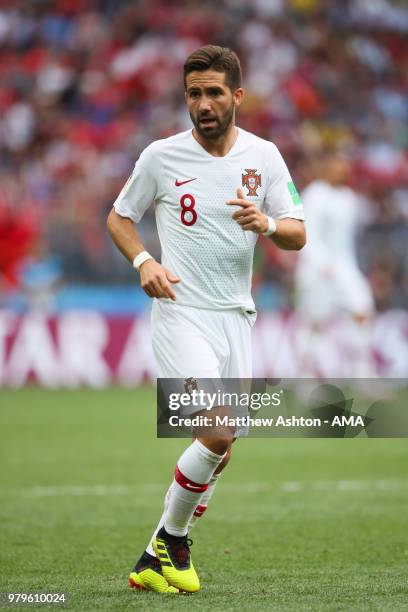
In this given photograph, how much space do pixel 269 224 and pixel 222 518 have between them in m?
2.98

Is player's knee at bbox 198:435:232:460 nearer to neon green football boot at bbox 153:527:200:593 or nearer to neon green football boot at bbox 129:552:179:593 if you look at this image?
neon green football boot at bbox 153:527:200:593

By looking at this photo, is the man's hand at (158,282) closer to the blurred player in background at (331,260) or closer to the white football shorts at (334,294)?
the blurred player in background at (331,260)

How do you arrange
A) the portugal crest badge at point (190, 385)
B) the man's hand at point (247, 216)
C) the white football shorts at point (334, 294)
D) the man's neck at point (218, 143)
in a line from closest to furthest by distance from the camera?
the man's hand at point (247, 216)
the portugal crest badge at point (190, 385)
the man's neck at point (218, 143)
the white football shorts at point (334, 294)

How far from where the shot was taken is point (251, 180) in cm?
543

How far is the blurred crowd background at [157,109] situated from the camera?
16.7 m

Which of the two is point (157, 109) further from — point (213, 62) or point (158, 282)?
point (158, 282)

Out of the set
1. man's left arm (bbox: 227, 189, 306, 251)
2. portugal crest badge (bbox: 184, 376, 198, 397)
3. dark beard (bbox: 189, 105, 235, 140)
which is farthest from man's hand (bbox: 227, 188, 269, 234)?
portugal crest badge (bbox: 184, 376, 198, 397)

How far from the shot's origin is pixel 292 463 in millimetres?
10109

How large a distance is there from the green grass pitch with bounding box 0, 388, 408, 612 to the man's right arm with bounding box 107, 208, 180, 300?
4.42 ft

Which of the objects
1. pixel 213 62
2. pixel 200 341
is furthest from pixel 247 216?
pixel 213 62

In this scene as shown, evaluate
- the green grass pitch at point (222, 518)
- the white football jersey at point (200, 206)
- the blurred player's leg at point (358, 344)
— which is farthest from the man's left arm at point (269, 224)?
the blurred player's leg at point (358, 344)

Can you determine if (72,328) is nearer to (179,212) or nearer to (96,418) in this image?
(96,418)

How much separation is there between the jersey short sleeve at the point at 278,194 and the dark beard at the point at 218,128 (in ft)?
0.96

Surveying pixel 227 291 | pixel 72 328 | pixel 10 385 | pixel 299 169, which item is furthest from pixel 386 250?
pixel 227 291
